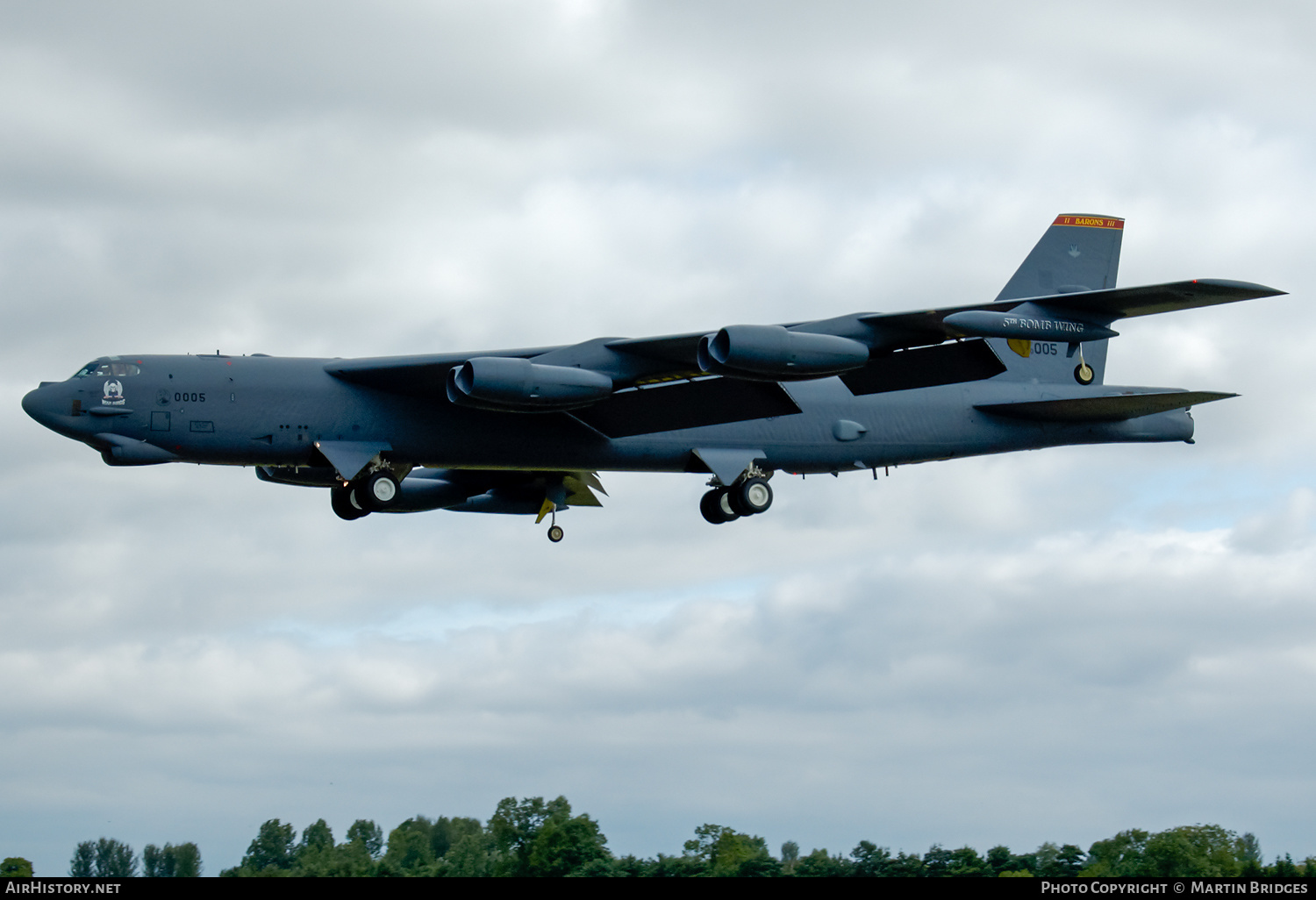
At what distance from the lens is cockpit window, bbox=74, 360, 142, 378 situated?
95.7 feet

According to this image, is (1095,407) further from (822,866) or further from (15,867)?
(15,867)

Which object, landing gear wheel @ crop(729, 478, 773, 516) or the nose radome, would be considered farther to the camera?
landing gear wheel @ crop(729, 478, 773, 516)

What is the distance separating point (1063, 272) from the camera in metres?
38.8

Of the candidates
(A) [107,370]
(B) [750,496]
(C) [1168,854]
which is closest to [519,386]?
(A) [107,370]

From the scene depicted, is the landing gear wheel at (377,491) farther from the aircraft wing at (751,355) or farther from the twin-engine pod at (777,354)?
the twin-engine pod at (777,354)

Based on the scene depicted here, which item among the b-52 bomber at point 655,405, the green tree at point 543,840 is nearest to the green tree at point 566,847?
the green tree at point 543,840

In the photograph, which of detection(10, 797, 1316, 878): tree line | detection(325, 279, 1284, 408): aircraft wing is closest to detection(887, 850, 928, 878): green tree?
detection(10, 797, 1316, 878): tree line

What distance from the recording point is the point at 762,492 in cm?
3522

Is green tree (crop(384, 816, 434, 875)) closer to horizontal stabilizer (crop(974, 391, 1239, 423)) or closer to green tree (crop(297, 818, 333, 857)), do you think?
green tree (crop(297, 818, 333, 857))

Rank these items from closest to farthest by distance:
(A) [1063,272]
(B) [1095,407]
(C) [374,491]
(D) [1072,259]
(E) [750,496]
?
(C) [374,491] → (E) [750,496] → (B) [1095,407] → (A) [1063,272] → (D) [1072,259]

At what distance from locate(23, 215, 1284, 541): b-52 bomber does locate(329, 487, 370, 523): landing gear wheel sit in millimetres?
56

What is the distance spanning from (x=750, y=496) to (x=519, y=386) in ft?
26.5

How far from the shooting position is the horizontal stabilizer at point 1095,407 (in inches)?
1404

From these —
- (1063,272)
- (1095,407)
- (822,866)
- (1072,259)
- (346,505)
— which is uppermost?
(1072,259)
